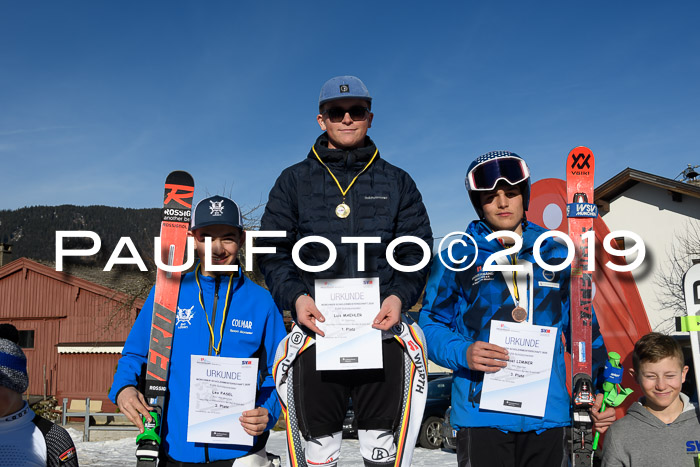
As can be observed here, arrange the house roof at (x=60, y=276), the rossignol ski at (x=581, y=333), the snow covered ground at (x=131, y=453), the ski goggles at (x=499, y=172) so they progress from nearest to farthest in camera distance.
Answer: the rossignol ski at (x=581, y=333), the ski goggles at (x=499, y=172), the snow covered ground at (x=131, y=453), the house roof at (x=60, y=276)

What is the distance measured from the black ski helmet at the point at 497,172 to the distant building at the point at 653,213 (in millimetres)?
21713

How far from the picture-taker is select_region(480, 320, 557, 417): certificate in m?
2.99

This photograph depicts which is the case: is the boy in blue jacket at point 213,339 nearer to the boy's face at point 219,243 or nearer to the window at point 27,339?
the boy's face at point 219,243

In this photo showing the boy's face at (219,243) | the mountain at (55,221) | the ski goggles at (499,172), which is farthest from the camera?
the mountain at (55,221)

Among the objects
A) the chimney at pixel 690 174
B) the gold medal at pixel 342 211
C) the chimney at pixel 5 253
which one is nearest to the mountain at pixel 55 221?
the chimney at pixel 5 253

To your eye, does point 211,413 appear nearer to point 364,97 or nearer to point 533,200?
point 364,97

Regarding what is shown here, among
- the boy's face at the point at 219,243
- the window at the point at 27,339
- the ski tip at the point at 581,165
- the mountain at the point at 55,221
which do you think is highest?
the mountain at the point at 55,221

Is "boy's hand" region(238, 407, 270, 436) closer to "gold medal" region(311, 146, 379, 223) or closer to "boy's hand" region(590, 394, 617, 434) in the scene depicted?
"gold medal" region(311, 146, 379, 223)

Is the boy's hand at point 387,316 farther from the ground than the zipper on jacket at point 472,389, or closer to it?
farther from the ground

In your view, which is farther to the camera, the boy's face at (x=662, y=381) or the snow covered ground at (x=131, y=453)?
the snow covered ground at (x=131, y=453)

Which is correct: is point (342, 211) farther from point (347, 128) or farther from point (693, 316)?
point (693, 316)

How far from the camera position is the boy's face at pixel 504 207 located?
10.7 feet

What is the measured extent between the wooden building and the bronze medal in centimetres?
2222

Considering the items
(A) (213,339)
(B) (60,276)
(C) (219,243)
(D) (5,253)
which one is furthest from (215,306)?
(D) (5,253)
